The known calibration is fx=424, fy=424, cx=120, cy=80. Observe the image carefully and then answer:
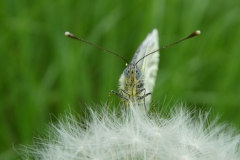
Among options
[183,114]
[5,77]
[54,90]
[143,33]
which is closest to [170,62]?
[143,33]

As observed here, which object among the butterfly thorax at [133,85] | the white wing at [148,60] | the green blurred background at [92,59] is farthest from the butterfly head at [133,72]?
the green blurred background at [92,59]

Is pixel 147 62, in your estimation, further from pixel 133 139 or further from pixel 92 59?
pixel 92 59

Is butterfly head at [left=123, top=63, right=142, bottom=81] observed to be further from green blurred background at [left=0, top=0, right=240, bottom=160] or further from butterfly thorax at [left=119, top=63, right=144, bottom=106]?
green blurred background at [left=0, top=0, right=240, bottom=160]

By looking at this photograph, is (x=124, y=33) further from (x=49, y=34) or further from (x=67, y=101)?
(x=67, y=101)

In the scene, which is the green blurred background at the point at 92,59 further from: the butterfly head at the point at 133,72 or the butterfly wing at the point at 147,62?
the butterfly head at the point at 133,72

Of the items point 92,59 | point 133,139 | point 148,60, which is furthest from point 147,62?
point 92,59
